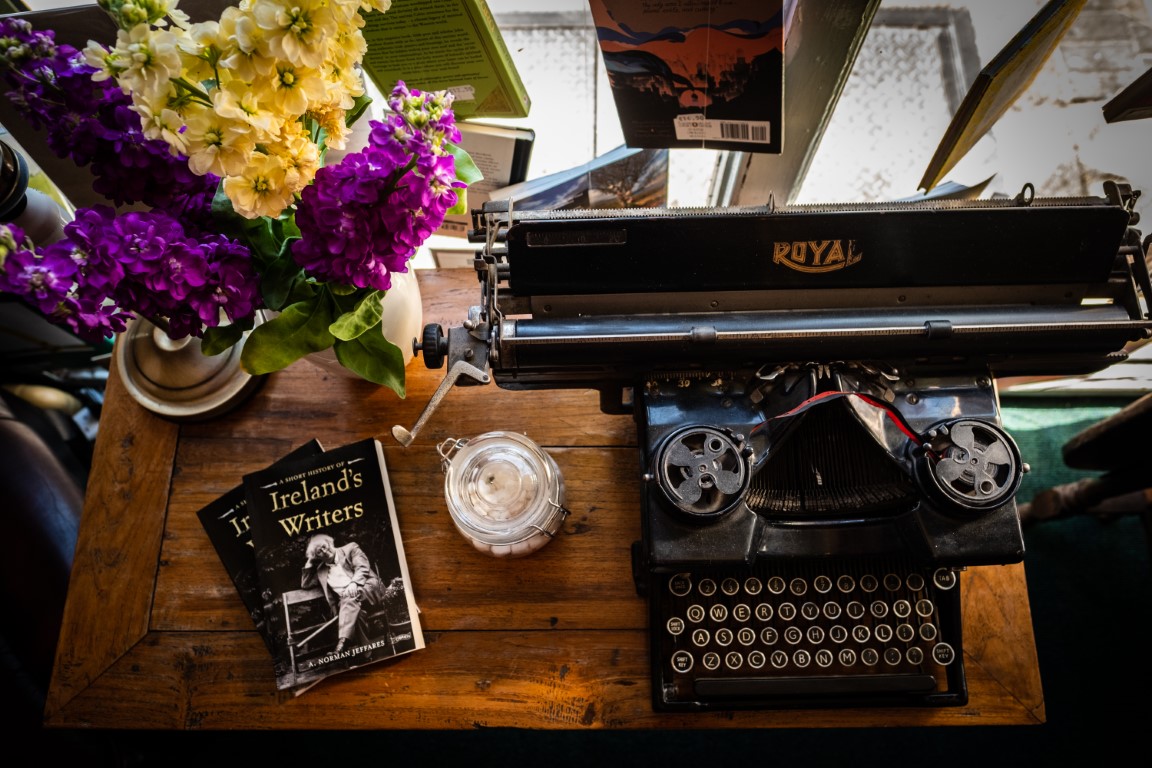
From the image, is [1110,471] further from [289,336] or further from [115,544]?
[115,544]

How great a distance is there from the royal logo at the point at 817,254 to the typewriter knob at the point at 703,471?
0.27 metres

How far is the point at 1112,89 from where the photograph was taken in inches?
51.2

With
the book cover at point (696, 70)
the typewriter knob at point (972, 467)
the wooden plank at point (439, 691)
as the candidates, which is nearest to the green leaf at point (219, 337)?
the wooden plank at point (439, 691)

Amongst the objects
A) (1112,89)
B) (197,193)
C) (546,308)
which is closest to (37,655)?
(197,193)

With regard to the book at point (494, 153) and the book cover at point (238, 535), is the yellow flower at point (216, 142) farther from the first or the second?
the book cover at point (238, 535)

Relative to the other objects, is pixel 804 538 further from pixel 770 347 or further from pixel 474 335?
pixel 474 335

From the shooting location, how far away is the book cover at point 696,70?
1.08 m

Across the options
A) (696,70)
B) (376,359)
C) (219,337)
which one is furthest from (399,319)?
(696,70)

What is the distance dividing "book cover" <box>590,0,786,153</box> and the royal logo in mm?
304

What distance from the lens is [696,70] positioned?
1194 mm

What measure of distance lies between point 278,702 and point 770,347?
103cm

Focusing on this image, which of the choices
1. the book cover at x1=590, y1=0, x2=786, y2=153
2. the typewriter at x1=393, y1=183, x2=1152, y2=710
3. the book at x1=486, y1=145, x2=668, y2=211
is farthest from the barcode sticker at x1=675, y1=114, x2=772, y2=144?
the typewriter at x1=393, y1=183, x2=1152, y2=710

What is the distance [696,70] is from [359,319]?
2.20ft

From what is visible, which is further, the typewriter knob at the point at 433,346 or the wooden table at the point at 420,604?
the wooden table at the point at 420,604
